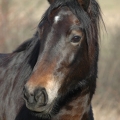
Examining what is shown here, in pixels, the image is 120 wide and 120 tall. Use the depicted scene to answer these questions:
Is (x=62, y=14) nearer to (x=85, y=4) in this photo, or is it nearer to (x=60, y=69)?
(x=85, y=4)

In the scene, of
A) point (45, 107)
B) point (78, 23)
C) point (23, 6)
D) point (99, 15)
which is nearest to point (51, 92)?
point (45, 107)

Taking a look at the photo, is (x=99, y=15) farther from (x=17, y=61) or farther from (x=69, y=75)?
(x=17, y=61)

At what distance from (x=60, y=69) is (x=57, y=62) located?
0.27 ft

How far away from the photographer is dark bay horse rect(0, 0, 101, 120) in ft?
13.3

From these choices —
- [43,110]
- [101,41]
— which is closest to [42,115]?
[43,110]

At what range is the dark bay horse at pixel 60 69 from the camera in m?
4.05

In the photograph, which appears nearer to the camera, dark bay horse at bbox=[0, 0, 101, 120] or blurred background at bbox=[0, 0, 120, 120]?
dark bay horse at bbox=[0, 0, 101, 120]

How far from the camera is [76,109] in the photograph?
15.4 feet

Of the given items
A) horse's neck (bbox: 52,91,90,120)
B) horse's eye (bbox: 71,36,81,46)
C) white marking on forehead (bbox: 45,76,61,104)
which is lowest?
horse's neck (bbox: 52,91,90,120)

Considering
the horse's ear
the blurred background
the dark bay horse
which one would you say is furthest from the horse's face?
the blurred background

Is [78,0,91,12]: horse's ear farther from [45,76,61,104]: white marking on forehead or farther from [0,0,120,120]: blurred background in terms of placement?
[0,0,120,120]: blurred background

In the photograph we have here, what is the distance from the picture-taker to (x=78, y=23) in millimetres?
4395

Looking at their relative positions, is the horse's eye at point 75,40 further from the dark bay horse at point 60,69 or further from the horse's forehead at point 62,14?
the horse's forehead at point 62,14

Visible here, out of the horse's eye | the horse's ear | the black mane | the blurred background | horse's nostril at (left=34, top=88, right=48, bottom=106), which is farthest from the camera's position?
the blurred background
